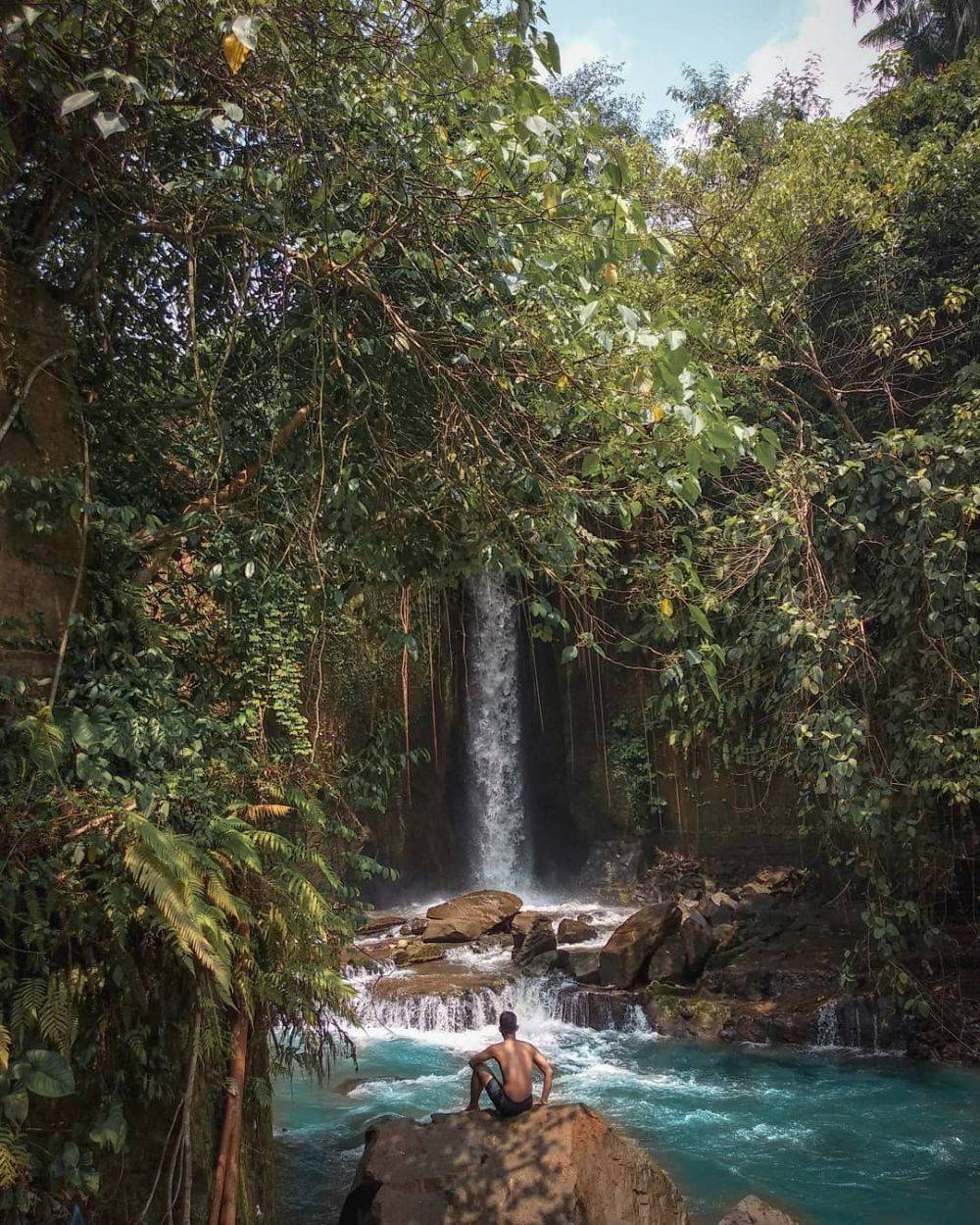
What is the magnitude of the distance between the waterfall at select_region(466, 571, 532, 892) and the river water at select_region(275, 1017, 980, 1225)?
6.73 metres

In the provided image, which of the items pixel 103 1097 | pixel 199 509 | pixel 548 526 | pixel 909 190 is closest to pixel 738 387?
pixel 909 190

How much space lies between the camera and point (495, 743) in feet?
55.6

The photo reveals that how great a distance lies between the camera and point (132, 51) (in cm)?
359

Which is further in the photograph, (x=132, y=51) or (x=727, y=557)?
(x=727, y=557)

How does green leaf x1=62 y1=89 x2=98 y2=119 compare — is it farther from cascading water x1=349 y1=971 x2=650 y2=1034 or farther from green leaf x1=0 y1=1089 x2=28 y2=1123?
cascading water x1=349 y1=971 x2=650 y2=1034

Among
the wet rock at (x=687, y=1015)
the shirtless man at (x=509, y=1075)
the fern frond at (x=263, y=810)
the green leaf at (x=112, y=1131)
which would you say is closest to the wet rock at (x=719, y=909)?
the wet rock at (x=687, y=1015)

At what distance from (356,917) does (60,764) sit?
95.6 inches

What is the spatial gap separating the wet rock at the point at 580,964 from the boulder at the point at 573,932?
48.5 inches

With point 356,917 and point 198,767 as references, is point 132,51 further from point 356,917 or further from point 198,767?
point 356,917

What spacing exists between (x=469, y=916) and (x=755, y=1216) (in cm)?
762

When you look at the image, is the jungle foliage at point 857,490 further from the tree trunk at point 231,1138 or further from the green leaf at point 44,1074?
the green leaf at point 44,1074

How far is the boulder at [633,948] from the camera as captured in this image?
10.2 metres

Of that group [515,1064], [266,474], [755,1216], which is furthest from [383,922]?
[266,474]

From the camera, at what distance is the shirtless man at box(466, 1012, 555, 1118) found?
544 cm
